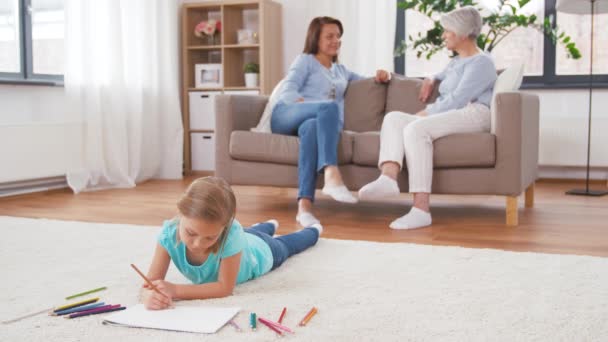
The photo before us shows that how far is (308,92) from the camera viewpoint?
11.6 ft

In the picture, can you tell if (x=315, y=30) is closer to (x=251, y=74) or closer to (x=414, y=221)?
(x=414, y=221)

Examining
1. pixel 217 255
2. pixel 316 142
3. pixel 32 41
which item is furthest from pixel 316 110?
pixel 32 41

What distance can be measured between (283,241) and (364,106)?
1772mm

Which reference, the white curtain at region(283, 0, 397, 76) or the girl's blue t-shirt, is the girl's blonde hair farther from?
the white curtain at region(283, 0, 397, 76)

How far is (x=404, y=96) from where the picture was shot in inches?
146

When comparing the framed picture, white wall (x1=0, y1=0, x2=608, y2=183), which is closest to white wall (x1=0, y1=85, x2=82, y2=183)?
white wall (x1=0, y1=0, x2=608, y2=183)

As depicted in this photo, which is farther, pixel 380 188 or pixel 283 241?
pixel 380 188

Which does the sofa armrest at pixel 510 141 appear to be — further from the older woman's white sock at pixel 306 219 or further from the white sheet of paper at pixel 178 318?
the white sheet of paper at pixel 178 318

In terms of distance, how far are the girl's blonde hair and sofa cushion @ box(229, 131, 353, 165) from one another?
1.71 m

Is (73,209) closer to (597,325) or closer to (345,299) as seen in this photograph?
(345,299)

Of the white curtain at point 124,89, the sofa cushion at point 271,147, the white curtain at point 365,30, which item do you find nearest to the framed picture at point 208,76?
the white curtain at point 124,89

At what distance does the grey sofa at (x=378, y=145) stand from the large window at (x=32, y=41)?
147 centimetres

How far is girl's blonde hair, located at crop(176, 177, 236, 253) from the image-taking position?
1.46m

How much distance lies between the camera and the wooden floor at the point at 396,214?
2609 mm
